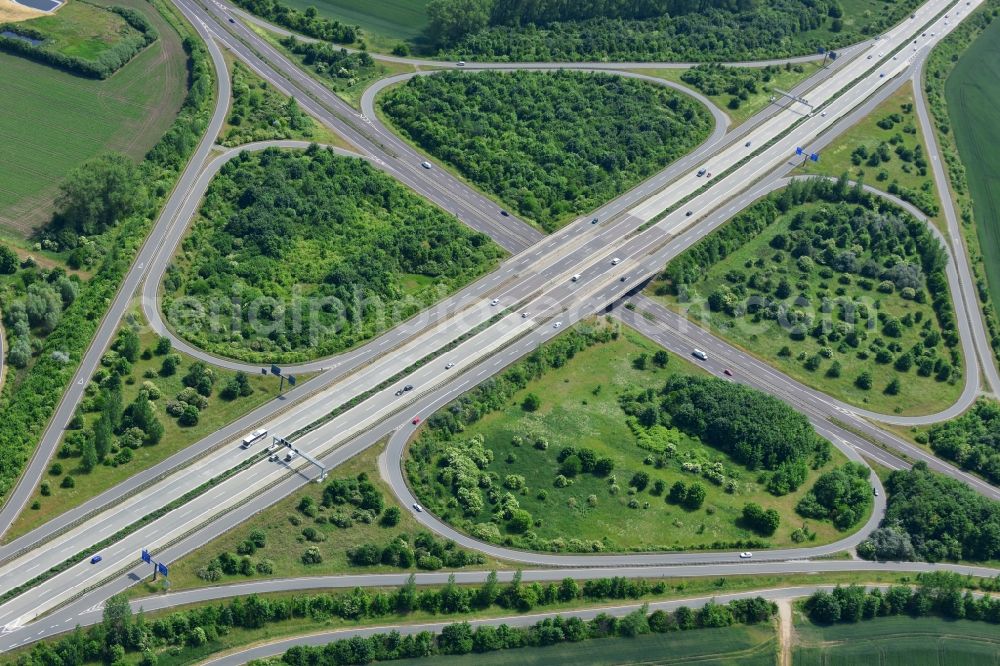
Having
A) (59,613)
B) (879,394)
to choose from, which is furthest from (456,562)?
(879,394)

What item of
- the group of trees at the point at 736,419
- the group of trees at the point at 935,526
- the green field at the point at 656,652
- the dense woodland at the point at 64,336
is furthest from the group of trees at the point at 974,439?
the dense woodland at the point at 64,336

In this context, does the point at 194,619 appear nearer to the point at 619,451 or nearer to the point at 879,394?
the point at 619,451

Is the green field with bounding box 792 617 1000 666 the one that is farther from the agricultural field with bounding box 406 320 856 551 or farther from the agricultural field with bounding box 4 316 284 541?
the agricultural field with bounding box 4 316 284 541

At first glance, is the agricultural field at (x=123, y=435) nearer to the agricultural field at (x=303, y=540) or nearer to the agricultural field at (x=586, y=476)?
the agricultural field at (x=303, y=540)

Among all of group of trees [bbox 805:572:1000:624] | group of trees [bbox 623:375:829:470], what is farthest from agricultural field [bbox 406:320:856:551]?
group of trees [bbox 805:572:1000:624]

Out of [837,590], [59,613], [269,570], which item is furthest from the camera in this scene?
[837,590]

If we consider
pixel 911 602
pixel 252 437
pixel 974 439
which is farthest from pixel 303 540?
pixel 974 439

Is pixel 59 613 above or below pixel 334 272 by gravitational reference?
below
